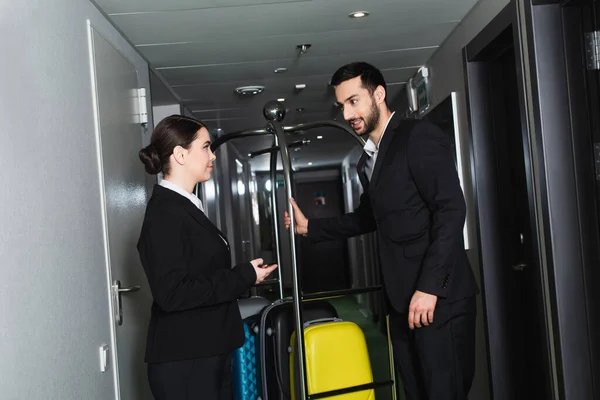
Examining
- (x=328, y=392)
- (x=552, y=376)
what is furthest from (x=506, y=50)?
(x=328, y=392)

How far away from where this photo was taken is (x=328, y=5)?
10.1 feet

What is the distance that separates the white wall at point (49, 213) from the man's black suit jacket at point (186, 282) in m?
0.29

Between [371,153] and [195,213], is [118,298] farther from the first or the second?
[371,153]

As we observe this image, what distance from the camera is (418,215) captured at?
6.87ft

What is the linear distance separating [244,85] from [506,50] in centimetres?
219

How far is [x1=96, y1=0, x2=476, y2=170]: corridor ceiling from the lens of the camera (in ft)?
10.0

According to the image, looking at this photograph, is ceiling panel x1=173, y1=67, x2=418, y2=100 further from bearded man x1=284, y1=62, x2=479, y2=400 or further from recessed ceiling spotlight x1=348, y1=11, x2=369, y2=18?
bearded man x1=284, y1=62, x2=479, y2=400

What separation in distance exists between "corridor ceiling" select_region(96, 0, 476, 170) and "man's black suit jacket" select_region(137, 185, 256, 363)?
4.15 feet

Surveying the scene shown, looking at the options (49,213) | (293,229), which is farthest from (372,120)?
(49,213)

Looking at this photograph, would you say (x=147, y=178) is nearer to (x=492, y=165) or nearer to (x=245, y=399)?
(x=245, y=399)

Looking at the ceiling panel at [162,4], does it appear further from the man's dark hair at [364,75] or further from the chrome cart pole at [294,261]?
the man's dark hair at [364,75]

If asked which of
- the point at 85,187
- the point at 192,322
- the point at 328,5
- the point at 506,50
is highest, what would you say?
the point at 328,5

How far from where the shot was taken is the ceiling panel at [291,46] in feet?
11.8

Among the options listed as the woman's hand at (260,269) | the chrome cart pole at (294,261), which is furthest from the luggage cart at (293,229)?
the woman's hand at (260,269)
